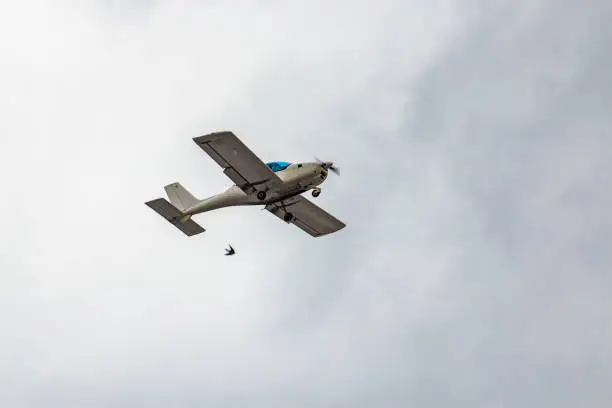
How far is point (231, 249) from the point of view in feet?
176

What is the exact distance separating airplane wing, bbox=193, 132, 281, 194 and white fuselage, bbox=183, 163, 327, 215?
0.49 meters

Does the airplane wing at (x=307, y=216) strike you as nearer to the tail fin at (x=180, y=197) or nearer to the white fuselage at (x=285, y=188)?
the white fuselage at (x=285, y=188)

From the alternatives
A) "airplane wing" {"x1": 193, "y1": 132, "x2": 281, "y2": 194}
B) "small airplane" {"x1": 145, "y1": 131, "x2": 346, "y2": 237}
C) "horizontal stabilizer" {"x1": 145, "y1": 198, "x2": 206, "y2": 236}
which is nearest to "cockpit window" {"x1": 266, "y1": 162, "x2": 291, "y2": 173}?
"small airplane" {"x1": 145, "y1": 131, "x2": 346, "y2": 237}

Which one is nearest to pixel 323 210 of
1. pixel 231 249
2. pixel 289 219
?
pixel 289 219

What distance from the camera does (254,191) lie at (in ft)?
180

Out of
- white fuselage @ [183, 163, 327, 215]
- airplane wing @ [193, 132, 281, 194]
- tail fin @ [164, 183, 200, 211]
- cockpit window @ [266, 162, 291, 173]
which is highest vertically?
tail fin @ [164, 183, 200, 211]

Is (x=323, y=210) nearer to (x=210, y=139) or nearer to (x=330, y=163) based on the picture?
(x=330, y=163)

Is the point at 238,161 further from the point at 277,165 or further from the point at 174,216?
the point at 174,216

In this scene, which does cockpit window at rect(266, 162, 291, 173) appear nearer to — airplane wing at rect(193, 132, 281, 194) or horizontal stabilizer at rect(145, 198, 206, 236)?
airplane wing at rect(193, 132, 281, 194)

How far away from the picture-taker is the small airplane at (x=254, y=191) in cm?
5228

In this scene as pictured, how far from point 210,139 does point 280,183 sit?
460cm

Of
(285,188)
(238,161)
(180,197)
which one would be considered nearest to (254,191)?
(285,188)

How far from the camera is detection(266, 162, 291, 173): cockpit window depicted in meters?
54.4

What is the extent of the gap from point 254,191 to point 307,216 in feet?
15.6
